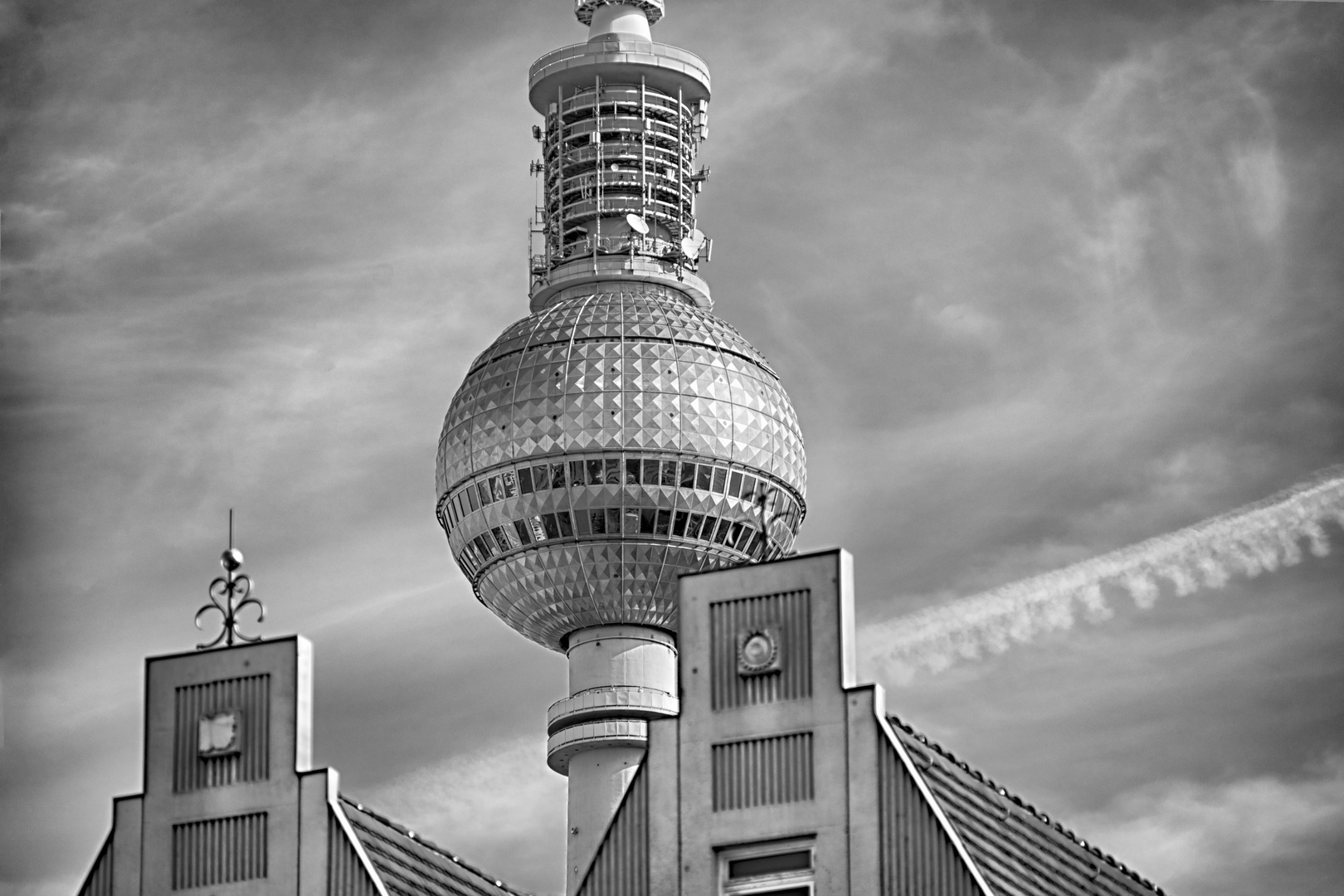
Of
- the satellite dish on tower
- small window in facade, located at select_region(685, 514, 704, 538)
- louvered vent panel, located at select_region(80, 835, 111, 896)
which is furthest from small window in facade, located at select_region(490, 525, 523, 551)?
louvered vent panel, located at select_region(80, 835, 111, 896)

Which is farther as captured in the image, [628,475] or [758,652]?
[628,475]

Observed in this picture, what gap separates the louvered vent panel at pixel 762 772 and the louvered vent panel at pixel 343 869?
260 inches

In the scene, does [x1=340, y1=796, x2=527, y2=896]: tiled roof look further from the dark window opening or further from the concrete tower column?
the concrete tower column

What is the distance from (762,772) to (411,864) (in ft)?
31.7

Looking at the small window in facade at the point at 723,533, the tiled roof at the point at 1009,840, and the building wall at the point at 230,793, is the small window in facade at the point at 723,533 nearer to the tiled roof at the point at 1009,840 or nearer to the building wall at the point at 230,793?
the tiled roof at the point at 1009,840

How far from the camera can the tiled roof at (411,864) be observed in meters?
63.7

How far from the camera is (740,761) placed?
193 ft

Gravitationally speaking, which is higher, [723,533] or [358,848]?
[723,533]

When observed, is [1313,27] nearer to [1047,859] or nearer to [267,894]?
[1047,859]

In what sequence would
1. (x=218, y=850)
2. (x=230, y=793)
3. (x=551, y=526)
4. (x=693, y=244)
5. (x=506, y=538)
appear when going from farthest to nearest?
(x=693, y=244)
(x=506, y=538)
(x=551, y=526)
(x=230, y=793)
(x=218, y=850)

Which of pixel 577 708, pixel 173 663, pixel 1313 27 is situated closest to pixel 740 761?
pixel 173 663

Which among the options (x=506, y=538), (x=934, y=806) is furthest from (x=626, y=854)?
(x=506, y=538)

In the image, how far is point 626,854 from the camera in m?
59.2

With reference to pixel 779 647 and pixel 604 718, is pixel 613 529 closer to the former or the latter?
pixel 604 718
